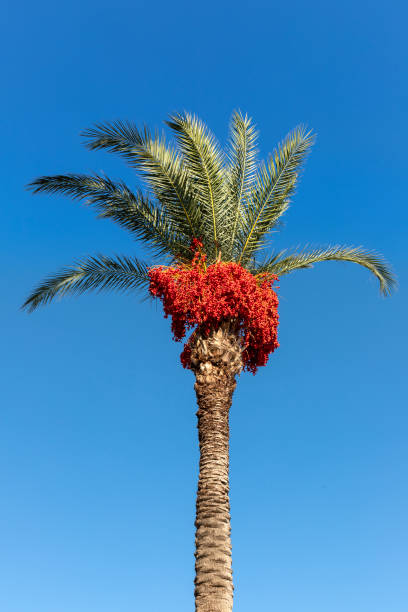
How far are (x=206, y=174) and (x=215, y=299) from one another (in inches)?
135

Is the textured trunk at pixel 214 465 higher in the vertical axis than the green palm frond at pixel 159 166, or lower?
lower

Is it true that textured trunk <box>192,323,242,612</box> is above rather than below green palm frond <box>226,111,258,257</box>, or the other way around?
below

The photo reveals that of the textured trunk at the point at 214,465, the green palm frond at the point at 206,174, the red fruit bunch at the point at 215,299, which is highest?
the green palm frond at the point at 206,174

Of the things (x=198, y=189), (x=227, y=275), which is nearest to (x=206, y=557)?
(x=227, y=275)

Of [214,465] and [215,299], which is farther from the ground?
[215,299]

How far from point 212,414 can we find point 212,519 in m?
2.37

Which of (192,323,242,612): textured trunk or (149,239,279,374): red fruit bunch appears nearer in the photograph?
(192,323,242,612): textured trunk

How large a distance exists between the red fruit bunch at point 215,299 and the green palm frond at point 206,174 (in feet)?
1.74

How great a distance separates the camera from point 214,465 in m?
14.6

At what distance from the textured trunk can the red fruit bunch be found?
491 mm

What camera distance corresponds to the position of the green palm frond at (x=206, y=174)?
54.9 ft

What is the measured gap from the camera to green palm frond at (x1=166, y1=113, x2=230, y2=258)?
659 inches

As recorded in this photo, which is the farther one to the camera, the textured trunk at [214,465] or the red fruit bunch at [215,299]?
the red fruit bunch at [215,299]

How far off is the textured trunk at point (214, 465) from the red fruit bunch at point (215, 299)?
1.61 ft
